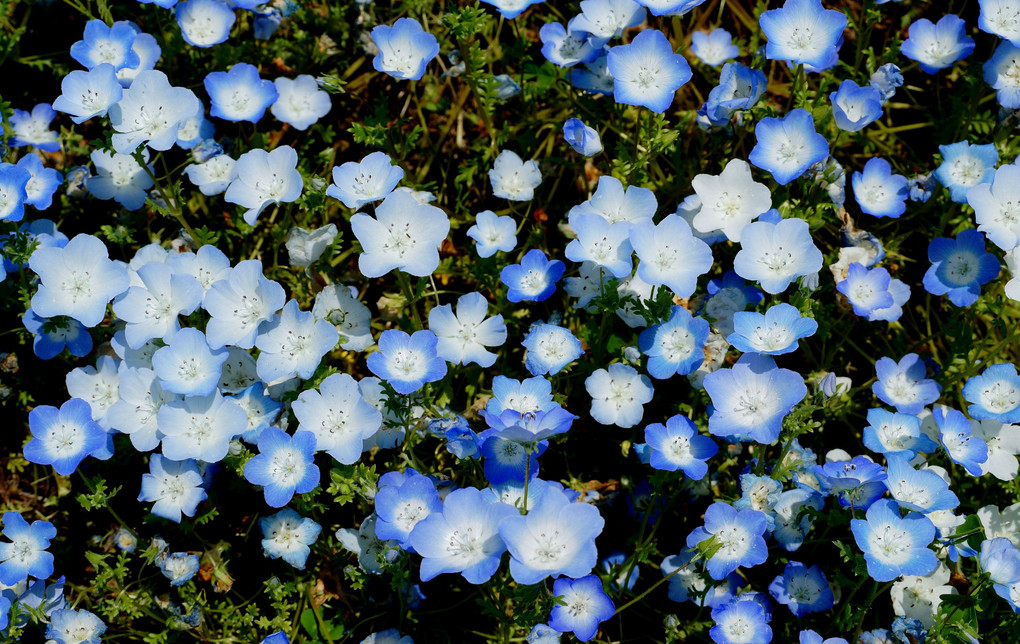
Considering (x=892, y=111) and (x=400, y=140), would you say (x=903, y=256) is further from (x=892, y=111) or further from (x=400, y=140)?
(x=400, y=140)

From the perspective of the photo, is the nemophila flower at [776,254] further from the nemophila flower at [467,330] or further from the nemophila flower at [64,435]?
the nemophila flower at [64,435]

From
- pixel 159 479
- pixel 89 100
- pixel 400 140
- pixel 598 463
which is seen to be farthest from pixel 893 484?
pixel 89 100

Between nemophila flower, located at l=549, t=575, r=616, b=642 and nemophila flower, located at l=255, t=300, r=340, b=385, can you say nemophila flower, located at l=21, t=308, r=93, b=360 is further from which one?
nemophila flower, located at l=549, t=575, r=616, b=642

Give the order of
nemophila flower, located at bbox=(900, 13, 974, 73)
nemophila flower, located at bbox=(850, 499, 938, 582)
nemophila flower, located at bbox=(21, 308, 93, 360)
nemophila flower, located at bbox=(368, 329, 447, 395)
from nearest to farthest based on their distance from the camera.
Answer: nemophila flower, located at bbox=(850, 499, 938, 582) < nemophila flower, located at bbox=(368, 329, 447, 395) < nemophila flower, located at bbox=(21, 308, 93, 360) < nemophila flower, located at bbox=(900, 13, 974, 73)

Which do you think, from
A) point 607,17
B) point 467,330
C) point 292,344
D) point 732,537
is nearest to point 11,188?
point 292,344

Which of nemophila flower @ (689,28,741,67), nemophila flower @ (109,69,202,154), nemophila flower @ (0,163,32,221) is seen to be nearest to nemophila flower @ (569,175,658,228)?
nemophila flower @ (689,28,741,67)

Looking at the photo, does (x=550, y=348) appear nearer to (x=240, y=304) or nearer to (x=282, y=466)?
(x=282, y=466)

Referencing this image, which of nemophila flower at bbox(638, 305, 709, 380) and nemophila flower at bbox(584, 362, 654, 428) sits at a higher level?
nemophila flower at bbox(638, 305, 709, 380)
